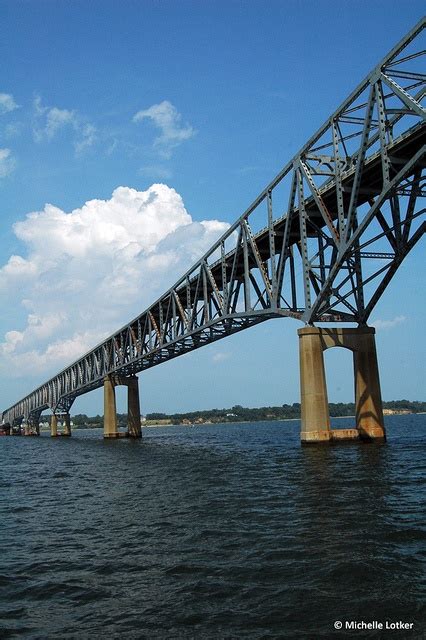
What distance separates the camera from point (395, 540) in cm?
1236

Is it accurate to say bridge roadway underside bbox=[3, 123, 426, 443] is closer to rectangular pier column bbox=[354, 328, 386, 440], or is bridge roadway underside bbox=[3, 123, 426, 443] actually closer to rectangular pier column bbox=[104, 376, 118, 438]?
rectangular pier column bbox=[354, 328, 386, 440]

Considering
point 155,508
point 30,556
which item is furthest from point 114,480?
point 30,556

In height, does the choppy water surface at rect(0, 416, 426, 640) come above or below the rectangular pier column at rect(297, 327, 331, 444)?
below

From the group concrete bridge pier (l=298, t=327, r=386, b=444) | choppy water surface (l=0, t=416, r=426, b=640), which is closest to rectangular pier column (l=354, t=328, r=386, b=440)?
concrete bridge pier (l=298, t=327, r=386, b=444)

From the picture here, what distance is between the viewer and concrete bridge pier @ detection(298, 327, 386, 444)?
3978 centimetres

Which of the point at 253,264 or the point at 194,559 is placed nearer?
the point at 194,559

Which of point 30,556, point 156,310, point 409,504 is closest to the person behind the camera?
point 30,556

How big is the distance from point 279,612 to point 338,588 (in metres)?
1.40

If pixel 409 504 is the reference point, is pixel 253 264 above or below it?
above

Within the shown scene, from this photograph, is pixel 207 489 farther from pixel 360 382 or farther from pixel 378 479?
pixel 360 382

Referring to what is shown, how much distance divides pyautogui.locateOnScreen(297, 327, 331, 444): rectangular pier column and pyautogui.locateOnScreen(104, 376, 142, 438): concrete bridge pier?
59.0m

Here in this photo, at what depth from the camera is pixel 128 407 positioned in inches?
3775

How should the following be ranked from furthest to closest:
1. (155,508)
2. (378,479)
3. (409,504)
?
(378,479), (155,508), (409,504)

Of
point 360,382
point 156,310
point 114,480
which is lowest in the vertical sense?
point 114,480
